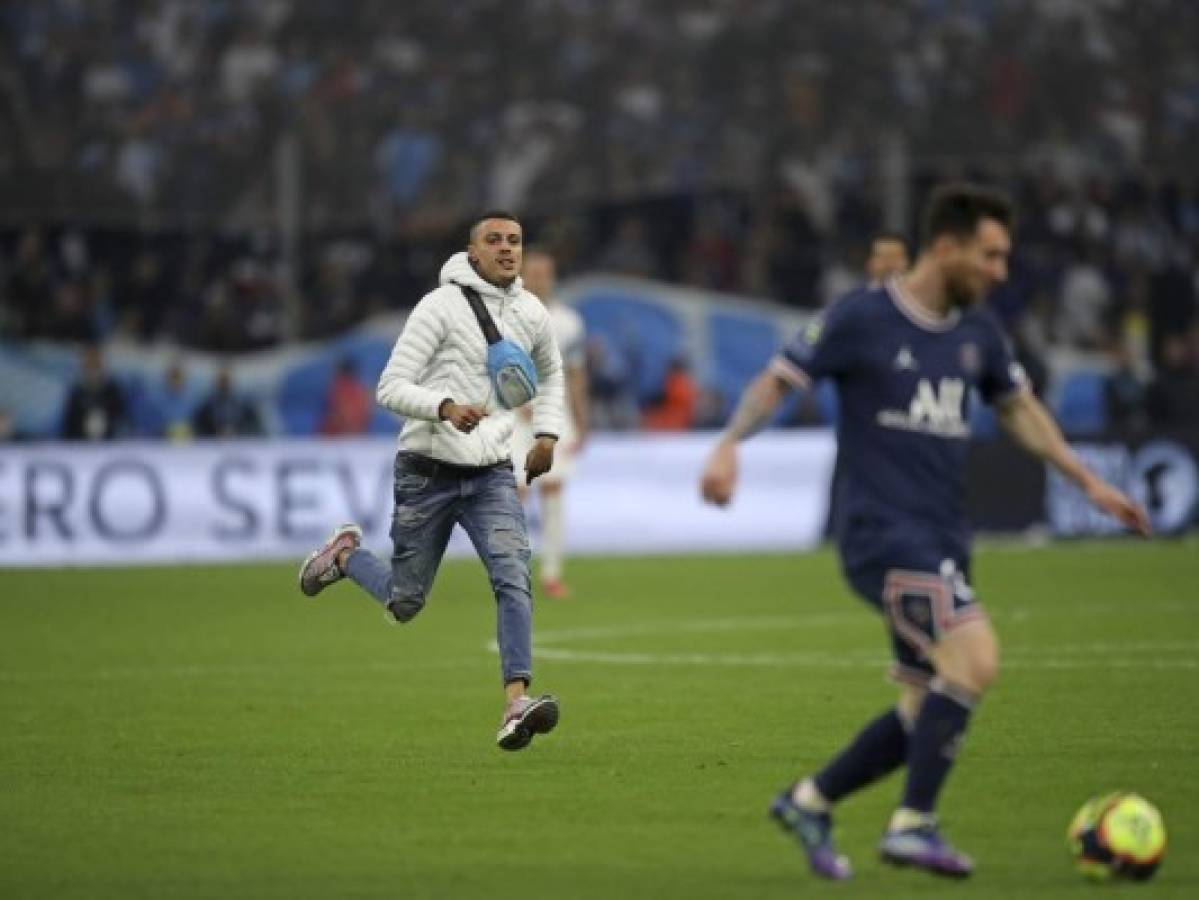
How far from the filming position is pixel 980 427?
27.6 meters

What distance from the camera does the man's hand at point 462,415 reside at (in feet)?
37.2

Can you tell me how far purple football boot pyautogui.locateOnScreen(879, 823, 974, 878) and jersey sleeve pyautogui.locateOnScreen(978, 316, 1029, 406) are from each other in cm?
145

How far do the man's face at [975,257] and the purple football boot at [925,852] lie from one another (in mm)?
1664

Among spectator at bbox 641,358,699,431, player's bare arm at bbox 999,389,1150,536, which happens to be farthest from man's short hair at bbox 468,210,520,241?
spectator at bbox 641,358,699,431


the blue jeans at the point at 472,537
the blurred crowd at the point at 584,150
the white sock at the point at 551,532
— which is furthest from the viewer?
the blurred crowd at the point at 584,150

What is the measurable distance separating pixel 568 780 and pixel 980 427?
17.3 meters

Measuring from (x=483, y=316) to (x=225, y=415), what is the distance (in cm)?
1461

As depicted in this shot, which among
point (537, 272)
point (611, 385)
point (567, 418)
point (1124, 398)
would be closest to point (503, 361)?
point (537, 272)

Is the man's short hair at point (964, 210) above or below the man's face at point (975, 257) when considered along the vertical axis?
above

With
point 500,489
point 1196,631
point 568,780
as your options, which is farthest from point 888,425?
point 1196,631

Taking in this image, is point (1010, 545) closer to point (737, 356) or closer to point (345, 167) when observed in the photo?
point (737, 356)

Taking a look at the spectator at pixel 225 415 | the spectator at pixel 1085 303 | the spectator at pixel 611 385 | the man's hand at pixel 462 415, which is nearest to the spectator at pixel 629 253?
the spectator at pixel 611 385

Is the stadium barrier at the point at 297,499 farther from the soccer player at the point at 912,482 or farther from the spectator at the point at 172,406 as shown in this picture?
the soccer player at the point at 912,482

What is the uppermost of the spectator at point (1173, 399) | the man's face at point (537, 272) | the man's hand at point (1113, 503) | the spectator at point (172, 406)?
the man's face at point (537, 272)
